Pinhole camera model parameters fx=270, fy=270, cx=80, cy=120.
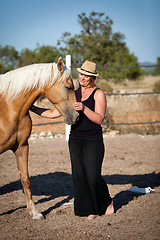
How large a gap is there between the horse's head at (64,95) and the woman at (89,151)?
166mm

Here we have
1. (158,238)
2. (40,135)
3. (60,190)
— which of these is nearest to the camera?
(158,238)

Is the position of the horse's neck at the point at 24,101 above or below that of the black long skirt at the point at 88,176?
above

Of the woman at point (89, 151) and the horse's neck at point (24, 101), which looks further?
the woman at point (89, 151)

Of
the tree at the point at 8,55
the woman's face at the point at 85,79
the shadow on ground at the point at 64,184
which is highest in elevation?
the tree at the point at 8,55

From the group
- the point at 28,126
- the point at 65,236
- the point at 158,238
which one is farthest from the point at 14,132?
the point at 158,238

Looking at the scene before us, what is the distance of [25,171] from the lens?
3.02 metres

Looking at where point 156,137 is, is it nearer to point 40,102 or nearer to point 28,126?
point 28,126

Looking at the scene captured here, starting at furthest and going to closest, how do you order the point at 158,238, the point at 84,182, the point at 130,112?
the point at 130,112, the point at 84,182, the point at 158,238

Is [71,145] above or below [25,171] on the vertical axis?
above

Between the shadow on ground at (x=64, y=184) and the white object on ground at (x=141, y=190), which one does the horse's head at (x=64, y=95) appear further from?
the white object on ground at (x=141, y=190)

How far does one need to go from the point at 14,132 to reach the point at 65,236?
111 cm

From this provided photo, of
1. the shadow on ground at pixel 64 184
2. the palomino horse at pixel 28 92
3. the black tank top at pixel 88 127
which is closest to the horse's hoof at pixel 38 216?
the shadow on ground at pixel 64 184

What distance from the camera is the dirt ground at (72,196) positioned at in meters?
2.60

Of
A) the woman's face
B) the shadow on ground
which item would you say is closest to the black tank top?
the woman's face
